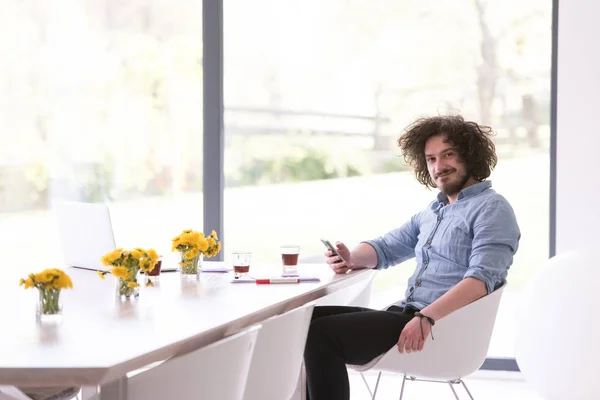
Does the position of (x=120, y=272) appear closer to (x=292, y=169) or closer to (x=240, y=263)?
(x=240, y=263)

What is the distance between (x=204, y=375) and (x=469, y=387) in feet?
9.24

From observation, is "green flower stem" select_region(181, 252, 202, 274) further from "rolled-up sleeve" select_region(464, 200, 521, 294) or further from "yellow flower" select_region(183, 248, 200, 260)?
"rolled-up sleeve" select_region(464, 200, 521, 294)

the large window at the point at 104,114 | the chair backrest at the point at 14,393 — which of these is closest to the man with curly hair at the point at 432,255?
the chair backrest at the point at 14,393

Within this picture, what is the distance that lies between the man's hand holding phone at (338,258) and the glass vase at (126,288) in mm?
870

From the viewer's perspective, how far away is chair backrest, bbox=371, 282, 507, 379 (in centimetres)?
302

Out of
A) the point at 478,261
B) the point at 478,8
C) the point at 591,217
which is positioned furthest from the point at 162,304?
the point at 478,8

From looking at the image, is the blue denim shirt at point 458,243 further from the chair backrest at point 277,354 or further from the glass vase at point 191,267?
the chair backrest at point 277,354

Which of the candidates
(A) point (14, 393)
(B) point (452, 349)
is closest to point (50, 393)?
(A) point (14, 393)

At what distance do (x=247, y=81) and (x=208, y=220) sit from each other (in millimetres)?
841

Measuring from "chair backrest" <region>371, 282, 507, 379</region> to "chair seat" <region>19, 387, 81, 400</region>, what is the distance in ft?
3.45

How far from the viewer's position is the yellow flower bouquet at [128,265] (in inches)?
101

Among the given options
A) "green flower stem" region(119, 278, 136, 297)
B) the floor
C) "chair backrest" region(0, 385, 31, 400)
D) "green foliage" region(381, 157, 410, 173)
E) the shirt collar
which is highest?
"green foliage" region(381, 157, 410, 173)

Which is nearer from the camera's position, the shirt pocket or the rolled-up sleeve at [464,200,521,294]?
the rolled-up sleeve at [464,200,521,294]

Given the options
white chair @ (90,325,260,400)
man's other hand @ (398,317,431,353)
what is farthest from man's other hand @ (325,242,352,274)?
white chair @ (90,325,260,400)
